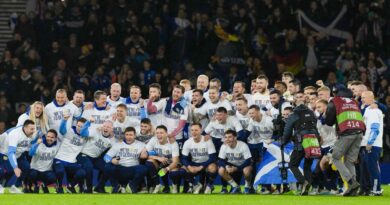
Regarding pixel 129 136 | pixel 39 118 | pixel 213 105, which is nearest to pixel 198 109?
pixel 213 105

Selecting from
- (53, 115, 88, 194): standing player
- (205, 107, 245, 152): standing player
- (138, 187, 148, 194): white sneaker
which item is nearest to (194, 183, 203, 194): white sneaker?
(205, 107, 245, 152): standing player

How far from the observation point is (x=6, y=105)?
99.0ft

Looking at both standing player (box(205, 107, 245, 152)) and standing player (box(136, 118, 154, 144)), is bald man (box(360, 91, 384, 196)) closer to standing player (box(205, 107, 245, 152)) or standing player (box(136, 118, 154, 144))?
standing player (box(205, 107, 245, 152))

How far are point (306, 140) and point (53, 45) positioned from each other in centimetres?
1053

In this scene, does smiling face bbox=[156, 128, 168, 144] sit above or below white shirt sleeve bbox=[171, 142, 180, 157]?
above

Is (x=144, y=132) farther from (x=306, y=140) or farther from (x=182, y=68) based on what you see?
(x=182, y=68)

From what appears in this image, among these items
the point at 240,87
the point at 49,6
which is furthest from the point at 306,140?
the point at 49,6

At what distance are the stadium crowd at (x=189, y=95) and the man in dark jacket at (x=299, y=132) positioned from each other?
2cm

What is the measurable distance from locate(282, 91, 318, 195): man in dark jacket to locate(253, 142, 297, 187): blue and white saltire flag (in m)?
0.83

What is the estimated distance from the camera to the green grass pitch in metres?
20.8

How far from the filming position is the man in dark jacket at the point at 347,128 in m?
22.4

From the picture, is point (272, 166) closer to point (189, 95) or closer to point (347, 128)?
point (347, 128)

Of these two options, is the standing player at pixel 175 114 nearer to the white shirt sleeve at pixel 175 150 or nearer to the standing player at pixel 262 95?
the white shirt sleeve at pixel 175 150

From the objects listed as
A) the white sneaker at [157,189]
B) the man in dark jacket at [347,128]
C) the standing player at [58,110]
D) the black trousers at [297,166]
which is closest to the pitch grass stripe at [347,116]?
the man in dark jacket at [347,128]
